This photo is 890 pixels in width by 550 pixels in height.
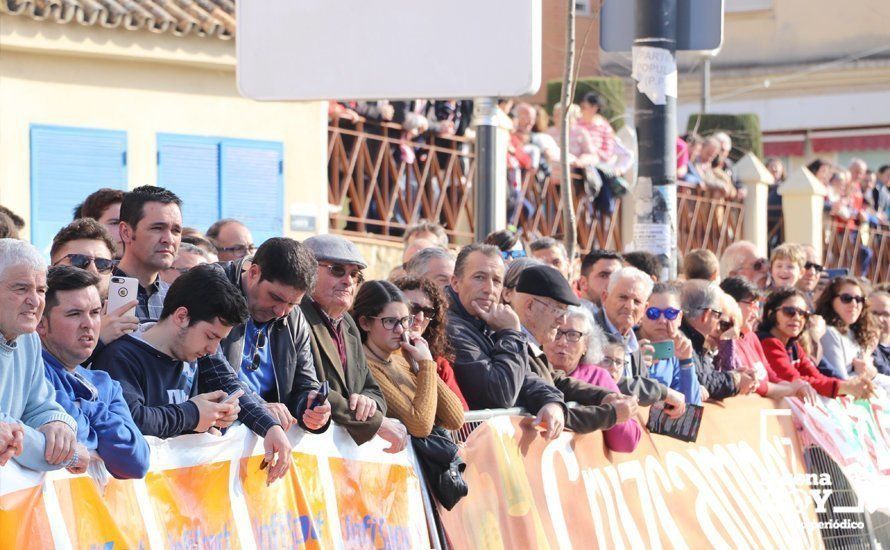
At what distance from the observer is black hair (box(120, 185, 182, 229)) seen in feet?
21.2

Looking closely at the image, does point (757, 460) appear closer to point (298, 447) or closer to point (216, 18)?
point (298, 447)

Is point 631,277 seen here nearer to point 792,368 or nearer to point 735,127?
point 792,368

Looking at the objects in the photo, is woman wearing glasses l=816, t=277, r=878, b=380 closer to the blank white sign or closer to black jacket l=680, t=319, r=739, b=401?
black jacket l=680, t=319, r=739, b=401

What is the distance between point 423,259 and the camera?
8289 mm

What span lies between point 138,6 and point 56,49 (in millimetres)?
943

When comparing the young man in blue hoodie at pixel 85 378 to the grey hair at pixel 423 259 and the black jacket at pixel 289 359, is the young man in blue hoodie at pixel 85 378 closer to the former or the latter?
the black jacket at pixel 289 359

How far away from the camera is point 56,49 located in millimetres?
15648

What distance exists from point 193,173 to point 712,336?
843cm

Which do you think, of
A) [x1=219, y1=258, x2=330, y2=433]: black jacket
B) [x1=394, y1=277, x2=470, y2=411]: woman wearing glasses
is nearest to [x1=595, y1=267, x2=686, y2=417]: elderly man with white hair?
[x1=394, y1=277, x2=470, y2=411]: woman wearing glasses

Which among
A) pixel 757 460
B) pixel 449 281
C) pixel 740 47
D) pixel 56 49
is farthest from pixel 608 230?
pixel 740 47

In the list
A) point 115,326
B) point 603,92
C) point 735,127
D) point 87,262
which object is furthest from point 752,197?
point 115,326

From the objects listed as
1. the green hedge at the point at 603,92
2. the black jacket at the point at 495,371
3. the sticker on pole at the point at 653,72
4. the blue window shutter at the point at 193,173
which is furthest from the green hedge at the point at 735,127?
the black jacket at the point at 495,371

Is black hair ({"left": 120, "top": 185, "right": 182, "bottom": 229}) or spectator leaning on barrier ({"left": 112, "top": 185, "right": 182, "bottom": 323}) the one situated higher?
black hair ({"left": 120, "top": 185, "right": 182, "bottom": 229})

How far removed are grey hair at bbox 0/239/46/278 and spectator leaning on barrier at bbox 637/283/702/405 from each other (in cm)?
471
